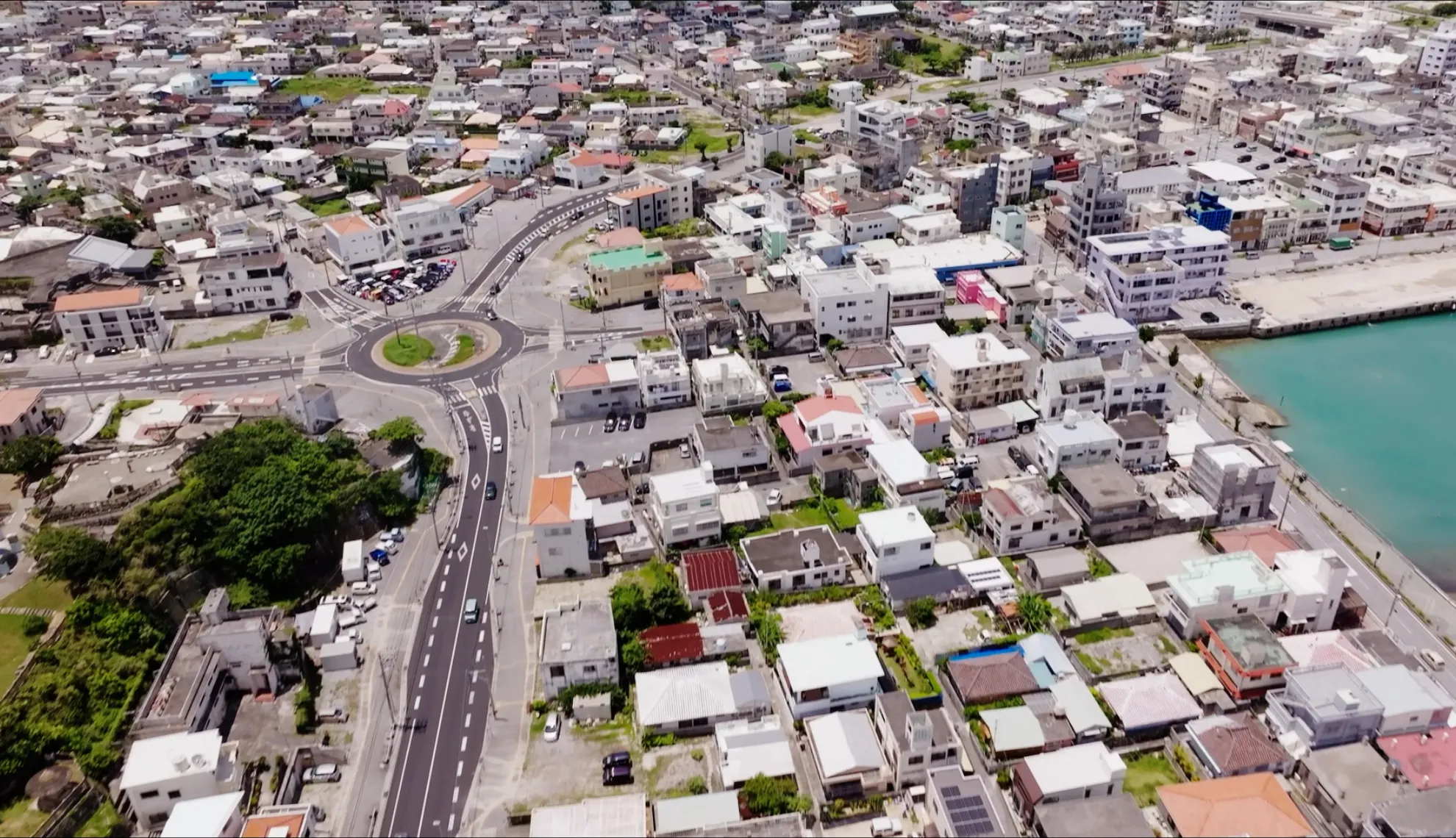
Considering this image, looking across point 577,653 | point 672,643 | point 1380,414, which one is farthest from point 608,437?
point 1380,414

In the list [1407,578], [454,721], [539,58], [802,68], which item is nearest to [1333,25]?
[802,68]

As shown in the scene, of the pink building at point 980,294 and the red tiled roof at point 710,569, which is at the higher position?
the pink building at point 980,294

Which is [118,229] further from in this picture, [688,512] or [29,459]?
[688,512]

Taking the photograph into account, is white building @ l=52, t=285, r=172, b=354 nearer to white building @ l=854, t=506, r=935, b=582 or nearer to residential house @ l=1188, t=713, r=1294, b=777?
white building @ l=854, t=506, r=935, b=582

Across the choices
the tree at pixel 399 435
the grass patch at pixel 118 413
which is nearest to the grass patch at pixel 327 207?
the grass patch at pixel 118 413

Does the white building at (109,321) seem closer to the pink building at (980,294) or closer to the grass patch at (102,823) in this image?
the grass patch at (102,823)

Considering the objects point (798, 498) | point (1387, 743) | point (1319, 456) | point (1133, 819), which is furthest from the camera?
point (1319, 456)

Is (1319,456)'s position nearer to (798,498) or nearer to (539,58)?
(798,498)
